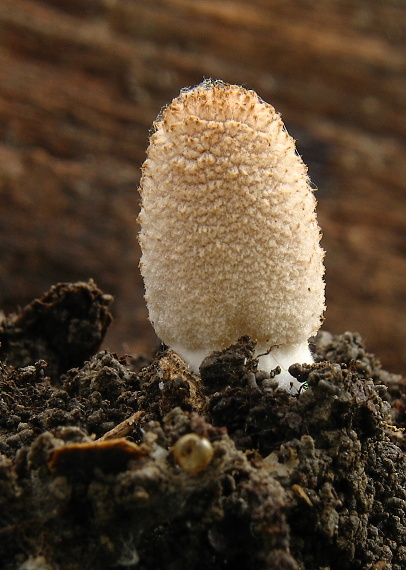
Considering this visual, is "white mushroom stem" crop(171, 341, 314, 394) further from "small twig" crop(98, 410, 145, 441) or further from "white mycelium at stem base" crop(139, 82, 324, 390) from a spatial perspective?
"small twig" crop(98, 410, 145, 441)

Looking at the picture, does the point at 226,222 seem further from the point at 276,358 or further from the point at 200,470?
the point at 200,470

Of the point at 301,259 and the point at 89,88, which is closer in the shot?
the point at 301,259

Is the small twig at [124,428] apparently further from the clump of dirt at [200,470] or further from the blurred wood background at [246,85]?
the blurred wood background at [246,85]

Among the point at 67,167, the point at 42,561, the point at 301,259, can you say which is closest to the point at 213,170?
the point at 301,259

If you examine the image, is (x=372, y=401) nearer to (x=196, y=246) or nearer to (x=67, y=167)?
(x=196, y=246)

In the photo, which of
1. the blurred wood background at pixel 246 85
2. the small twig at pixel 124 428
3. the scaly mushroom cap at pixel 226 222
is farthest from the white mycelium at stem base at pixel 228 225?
the blurred wood background at pixel 246 85

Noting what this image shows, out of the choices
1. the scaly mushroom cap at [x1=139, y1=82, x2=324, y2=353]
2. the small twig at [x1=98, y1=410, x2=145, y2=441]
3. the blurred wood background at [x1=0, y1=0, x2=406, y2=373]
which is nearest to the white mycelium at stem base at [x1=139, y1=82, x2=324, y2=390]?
the scaly mushroom cap at [x1=139, y1=82, x2=324, y2=353]

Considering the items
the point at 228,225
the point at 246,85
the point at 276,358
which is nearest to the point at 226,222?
the point at 228,225
